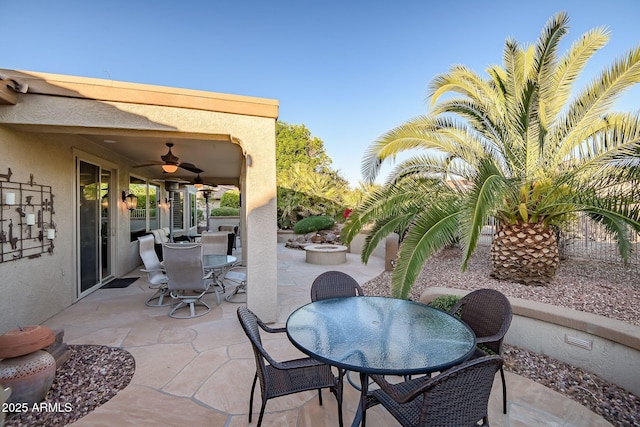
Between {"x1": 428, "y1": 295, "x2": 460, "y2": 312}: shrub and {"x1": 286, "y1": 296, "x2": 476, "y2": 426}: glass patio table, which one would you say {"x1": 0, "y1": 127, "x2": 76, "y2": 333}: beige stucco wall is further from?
{"x1": 428, "y1": 295, "x2": 460, "y2": 312}: shrub

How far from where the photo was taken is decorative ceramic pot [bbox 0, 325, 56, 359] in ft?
8.40

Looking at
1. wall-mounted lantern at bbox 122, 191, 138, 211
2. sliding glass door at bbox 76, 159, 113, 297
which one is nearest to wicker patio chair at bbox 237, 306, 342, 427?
sliding glass door at bbox 76, 159, 113, 297

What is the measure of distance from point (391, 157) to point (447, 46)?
19.5ft

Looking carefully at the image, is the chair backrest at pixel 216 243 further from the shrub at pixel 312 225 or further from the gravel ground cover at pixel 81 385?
the shrub at pixel 312 225

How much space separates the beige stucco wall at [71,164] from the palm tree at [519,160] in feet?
5.60

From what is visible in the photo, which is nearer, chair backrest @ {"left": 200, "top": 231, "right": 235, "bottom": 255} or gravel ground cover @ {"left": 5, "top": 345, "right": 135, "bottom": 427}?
gravel ground cover @ {"left": 5, "top": 345, "right": 135, "bottom": 427}

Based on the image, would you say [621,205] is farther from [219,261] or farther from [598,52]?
[219,261]

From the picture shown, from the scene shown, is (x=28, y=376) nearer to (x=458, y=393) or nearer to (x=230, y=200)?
(x=458, y=393)

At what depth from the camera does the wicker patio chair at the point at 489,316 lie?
8.62 feet

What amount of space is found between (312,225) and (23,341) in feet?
39.2

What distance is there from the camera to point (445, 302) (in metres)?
4.02

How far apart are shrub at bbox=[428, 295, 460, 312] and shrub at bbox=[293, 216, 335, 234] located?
33.8ft

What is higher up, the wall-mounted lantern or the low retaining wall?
the wall-mounted lantern

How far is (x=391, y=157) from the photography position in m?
5.58
